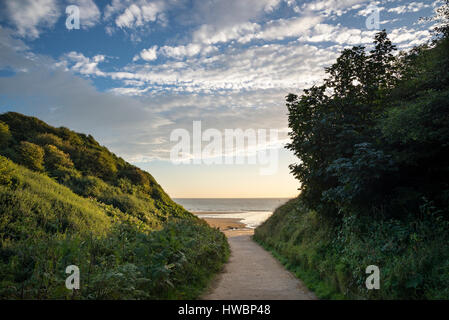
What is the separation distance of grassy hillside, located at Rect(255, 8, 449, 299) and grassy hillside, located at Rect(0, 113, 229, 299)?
4.44 m

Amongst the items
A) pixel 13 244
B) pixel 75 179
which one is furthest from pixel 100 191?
pixel 13 244

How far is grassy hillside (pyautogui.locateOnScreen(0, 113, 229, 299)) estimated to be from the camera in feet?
18.8

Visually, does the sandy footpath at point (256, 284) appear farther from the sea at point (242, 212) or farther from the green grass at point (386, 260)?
the sea at point (242, 212)

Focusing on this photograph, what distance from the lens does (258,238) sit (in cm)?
2380

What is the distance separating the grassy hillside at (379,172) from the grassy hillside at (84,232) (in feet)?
14.6

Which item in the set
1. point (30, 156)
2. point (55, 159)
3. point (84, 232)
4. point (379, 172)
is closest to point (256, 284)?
point (379, 172)

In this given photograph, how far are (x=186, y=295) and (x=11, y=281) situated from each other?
426cm

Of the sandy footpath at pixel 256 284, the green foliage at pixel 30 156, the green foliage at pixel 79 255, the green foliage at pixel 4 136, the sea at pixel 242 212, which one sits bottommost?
the sea at pixel 242 212

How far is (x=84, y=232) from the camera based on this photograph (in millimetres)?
12070

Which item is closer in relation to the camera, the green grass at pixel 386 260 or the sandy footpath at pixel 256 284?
the green grass at pixel 386 260

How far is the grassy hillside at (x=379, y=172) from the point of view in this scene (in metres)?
5.70

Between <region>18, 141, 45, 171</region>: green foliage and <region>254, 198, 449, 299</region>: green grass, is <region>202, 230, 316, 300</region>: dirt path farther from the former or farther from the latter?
<region>18, 141, 45, 171</region>: green foliage

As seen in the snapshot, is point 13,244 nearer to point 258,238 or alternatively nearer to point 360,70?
point 360,70

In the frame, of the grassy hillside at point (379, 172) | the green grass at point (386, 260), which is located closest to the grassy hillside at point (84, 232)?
the green grass at point (386, 260)
